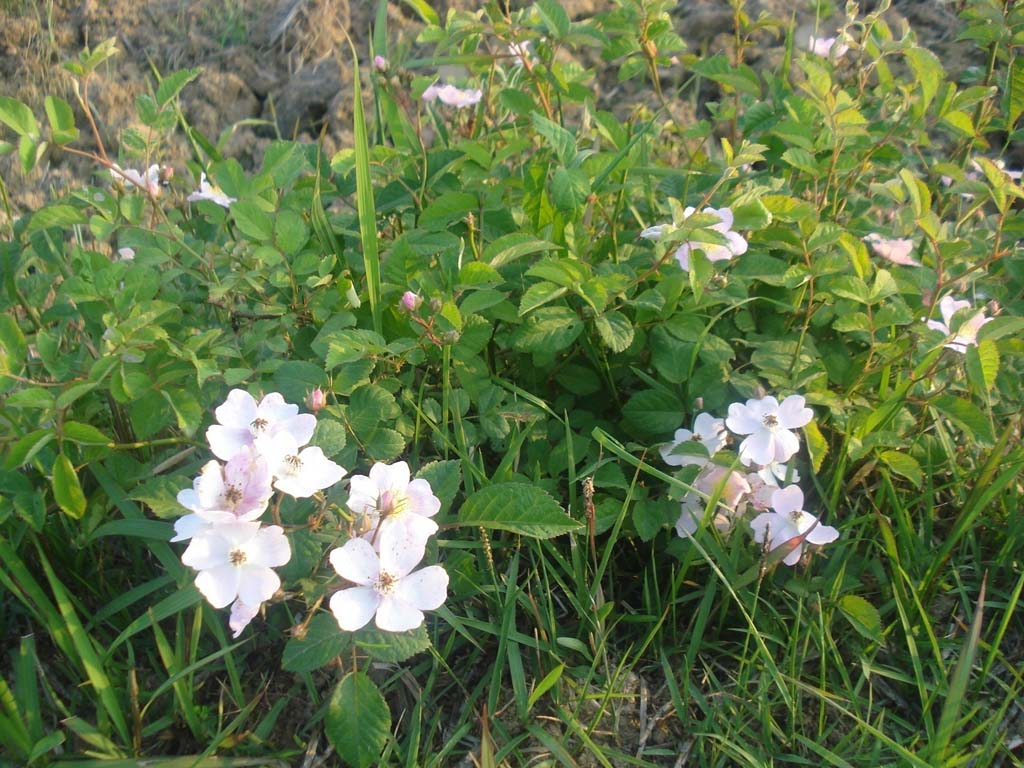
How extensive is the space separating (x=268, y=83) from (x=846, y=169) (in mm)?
1987

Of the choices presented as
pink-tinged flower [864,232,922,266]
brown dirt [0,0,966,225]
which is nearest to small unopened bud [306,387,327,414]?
pink-tinged flower [864,232,922,266]

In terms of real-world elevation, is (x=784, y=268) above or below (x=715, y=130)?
above

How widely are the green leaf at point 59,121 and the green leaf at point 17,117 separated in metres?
0.03

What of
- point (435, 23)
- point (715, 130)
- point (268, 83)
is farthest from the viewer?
point (268, 83)

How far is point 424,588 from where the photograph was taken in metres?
1.12

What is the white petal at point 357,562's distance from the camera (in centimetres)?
110

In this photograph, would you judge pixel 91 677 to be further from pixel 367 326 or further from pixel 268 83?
pixel 268 83

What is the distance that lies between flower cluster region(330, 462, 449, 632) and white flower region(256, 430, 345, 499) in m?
0.05

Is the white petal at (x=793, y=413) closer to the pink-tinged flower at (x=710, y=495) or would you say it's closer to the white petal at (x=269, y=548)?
the pink-tinged flower at (x=710, y=495)

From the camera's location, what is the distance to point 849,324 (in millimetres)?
1518

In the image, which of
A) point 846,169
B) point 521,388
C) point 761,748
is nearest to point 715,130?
point 846,169

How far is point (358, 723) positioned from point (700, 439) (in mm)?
716

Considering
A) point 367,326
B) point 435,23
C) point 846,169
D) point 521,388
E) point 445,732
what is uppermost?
point 435,23

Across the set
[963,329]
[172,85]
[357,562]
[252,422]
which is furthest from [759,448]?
[172,85]
